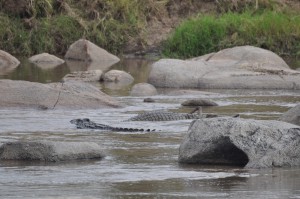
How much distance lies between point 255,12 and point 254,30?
3.06 meters

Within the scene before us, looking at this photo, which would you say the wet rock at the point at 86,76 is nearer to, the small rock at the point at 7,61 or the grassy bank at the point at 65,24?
the small rock at the point at 7,61

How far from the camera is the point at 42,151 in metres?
9.55

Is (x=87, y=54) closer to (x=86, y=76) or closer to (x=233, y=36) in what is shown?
(x=233, y=36)

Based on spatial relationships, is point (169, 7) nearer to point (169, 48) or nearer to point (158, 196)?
point (169, 48)

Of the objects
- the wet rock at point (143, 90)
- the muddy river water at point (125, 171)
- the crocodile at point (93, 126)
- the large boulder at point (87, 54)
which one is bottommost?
the muddy river water at point (125, 171)

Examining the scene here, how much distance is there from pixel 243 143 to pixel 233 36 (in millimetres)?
16996

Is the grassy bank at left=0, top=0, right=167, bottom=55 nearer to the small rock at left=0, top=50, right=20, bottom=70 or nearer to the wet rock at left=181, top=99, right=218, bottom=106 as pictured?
the small rock at left=0, top=50, right=20, bottom=70

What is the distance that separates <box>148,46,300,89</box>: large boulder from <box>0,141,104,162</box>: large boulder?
886cm

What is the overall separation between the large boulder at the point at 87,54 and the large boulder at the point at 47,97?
10697 mm

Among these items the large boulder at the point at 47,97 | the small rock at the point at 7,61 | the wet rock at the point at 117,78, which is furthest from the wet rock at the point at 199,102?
the small rock at the point at 7,61

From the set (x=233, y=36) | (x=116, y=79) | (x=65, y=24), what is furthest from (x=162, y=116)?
(x=65, y=24)

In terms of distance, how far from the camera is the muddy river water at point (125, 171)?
7.90 m

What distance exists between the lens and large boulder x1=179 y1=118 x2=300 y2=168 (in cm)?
908

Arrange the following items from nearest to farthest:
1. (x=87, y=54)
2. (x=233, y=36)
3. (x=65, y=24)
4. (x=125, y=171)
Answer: (x=125, y=171), (x=233, y=36), (x=87, y=54), (x=65, y=24)
